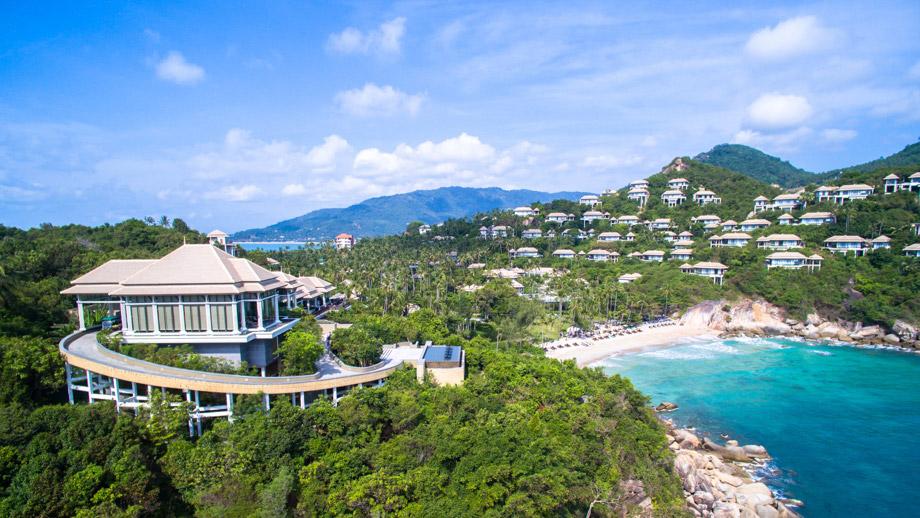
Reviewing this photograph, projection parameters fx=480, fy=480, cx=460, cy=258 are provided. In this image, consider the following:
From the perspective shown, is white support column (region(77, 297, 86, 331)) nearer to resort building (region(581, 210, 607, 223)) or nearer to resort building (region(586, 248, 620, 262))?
resort building (region(586, 248, 620, 262))

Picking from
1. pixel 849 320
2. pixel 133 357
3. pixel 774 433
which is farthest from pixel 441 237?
pixel 133 357

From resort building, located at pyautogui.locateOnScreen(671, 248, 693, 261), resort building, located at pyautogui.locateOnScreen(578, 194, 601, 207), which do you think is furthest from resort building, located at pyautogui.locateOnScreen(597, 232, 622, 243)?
resort building, located at pyautogui.locateOnScreen(578, 194, 601, 207)

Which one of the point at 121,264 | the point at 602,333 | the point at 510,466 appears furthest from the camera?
the point at 602,333

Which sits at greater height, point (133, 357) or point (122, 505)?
point (133, 357)

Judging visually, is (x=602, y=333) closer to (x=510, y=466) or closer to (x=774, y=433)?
(x=774, y=433)

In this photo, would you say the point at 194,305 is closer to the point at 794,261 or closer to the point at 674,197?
the point at 794,261

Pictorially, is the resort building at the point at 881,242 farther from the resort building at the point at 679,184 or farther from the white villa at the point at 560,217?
the white villa at the point at 560,217

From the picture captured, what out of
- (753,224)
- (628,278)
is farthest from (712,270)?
(753,224)
